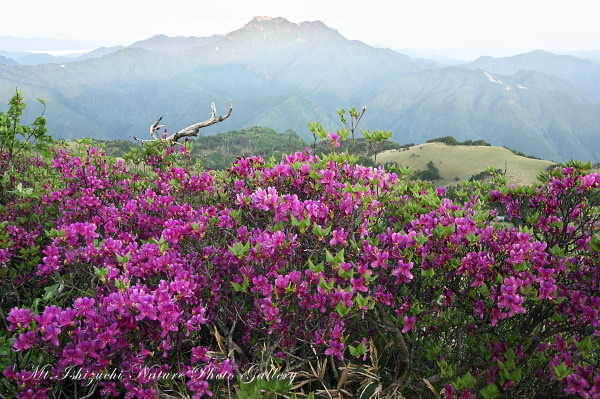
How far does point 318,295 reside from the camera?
266 cm

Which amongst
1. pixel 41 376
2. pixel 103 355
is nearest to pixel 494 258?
pixel 103 355

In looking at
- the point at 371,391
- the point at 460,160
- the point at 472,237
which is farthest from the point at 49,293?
the point at 460,160

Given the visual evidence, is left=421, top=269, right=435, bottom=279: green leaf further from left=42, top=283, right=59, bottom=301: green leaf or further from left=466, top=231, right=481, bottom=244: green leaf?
left=42, top=283, right=59, bottom=301: green leaf

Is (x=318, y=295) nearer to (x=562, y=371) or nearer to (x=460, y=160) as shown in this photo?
(x=562, y=371)

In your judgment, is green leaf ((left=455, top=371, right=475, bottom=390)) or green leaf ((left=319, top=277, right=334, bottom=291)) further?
green leaf ((left=455, top=371, right=475, bottom=390))

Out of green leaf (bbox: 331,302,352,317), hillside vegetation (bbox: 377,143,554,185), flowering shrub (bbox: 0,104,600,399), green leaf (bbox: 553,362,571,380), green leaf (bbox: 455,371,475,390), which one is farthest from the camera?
hillside vegetation (bbox: 377,143,554,185)

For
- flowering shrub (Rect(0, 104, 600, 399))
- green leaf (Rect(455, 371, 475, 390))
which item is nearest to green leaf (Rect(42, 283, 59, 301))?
flowering shrub (Rect(0, 104, 600, 399))

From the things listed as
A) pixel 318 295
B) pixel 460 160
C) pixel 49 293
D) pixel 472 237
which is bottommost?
pixel 460 160

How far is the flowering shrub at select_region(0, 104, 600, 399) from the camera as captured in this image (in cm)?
250

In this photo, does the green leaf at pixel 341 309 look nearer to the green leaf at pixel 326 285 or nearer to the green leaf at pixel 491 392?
the green leaf at pixel 326 285

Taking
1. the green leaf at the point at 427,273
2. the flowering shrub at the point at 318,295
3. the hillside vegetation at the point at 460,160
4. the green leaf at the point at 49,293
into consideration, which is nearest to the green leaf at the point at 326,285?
the flowering shrub at the point at 318,295

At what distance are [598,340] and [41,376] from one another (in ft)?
13.6

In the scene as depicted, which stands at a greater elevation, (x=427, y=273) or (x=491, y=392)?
(x=427, y=273)

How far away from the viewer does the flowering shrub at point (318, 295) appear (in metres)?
2.50
